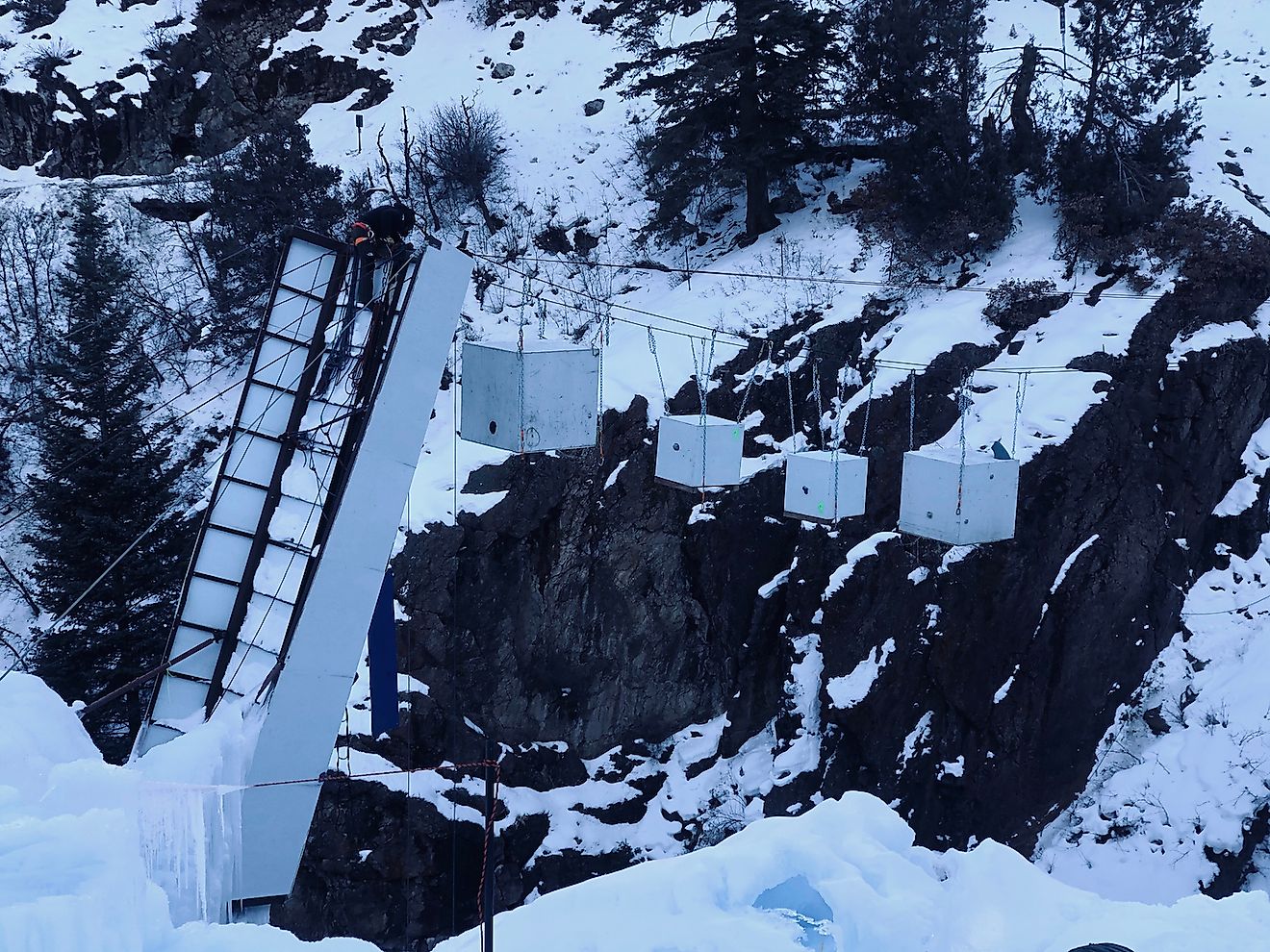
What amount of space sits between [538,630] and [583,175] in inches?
461

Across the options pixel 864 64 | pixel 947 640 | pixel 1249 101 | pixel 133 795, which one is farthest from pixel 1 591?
pixel 1249 101

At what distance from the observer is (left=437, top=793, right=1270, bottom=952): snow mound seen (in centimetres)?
505

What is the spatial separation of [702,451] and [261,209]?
444 inches

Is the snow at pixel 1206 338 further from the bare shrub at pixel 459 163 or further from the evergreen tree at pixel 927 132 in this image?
the bare shrub at pixel 459 163

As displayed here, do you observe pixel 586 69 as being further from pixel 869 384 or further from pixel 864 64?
pixel 869 384

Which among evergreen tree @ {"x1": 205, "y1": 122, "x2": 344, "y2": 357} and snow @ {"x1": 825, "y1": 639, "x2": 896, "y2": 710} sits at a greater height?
evergreen tree @ {"x1": 205, "y1": 122, "x2": 344, "y2": 357}

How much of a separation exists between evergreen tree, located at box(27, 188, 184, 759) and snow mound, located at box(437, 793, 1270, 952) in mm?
8639

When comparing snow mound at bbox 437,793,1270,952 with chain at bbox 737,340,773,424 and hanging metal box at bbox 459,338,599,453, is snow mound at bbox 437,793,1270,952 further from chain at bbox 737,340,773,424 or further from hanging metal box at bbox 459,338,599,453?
chain at bbox 737,340,773,424

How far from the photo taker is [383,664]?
790 cm

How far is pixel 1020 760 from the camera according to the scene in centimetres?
1305

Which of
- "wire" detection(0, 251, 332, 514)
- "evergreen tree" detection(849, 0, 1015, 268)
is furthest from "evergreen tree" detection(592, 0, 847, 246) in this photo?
"wire" detection(0, 251, 332, 514)

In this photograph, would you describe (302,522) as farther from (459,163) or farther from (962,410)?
(459,163)

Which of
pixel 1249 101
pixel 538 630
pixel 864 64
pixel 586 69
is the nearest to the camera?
pixel 538 630

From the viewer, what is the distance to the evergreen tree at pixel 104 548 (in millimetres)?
12383
